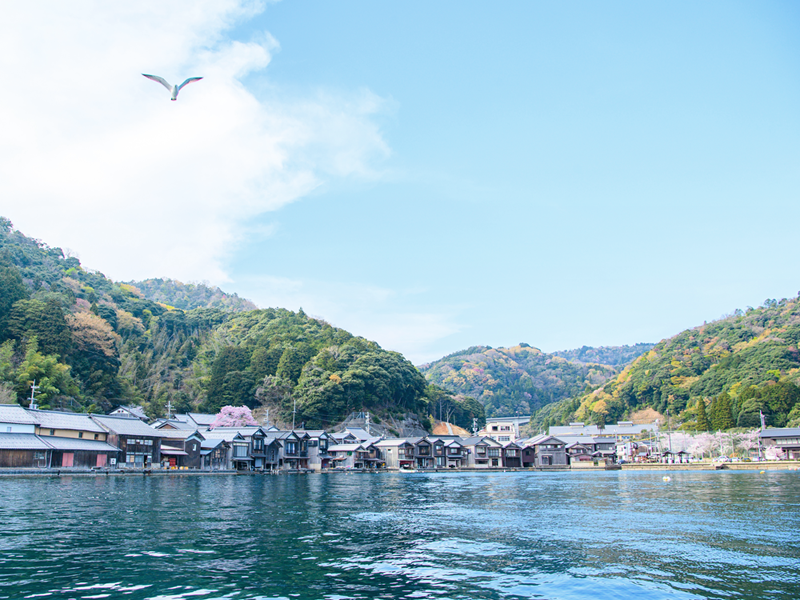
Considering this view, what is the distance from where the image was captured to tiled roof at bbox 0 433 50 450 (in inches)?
1641

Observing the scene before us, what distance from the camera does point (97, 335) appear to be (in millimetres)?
70500

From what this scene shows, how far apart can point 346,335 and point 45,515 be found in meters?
92.4

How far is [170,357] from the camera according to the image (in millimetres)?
104000

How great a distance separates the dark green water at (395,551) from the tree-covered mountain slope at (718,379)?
199 ft

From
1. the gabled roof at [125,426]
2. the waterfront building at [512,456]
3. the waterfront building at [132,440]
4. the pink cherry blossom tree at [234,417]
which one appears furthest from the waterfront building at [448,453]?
the gabled roof at [125,426]

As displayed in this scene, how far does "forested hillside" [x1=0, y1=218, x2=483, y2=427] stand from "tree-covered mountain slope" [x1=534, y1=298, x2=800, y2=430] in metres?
32.8

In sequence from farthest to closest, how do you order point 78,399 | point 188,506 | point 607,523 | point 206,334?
1. point 206,334
2. point 78,399
3. point 188,506
4. point 607,523

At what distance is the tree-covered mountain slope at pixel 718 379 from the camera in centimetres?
7500

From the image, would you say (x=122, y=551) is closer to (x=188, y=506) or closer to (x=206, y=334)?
(x=188, y=506)

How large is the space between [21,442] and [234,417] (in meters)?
39.4

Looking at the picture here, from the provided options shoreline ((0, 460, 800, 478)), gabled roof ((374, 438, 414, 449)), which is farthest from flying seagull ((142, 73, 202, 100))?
gabled roof ((374, 438, 414, 449))

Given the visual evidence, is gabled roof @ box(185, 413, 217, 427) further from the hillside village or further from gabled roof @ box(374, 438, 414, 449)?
gabled roof @ box(374, 438, 414, 449)

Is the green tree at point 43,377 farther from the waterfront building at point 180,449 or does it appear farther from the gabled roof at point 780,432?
the gabled roof at point 780,432

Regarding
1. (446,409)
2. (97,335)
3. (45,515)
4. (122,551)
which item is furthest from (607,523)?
(446,409)
